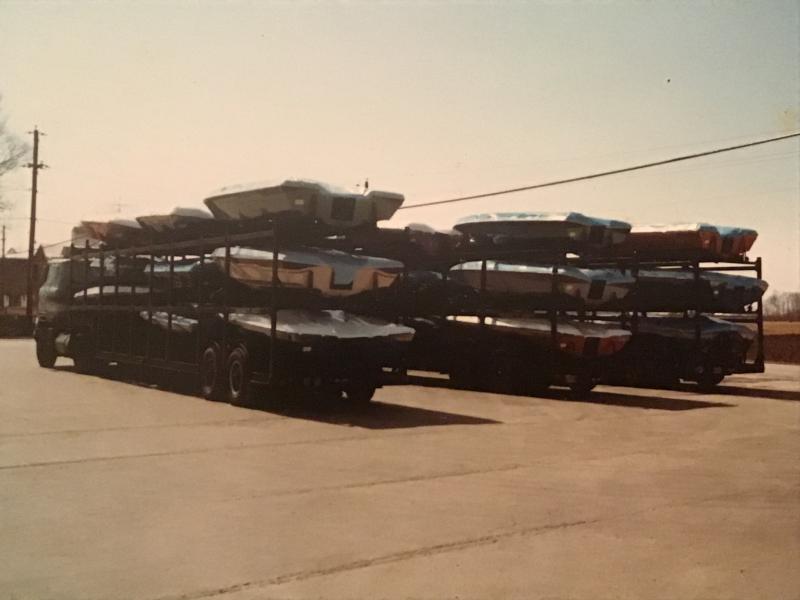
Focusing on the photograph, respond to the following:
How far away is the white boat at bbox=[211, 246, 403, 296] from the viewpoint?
42.7 ft

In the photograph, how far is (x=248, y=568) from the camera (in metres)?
5.21

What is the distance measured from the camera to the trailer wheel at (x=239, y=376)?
1339 cm

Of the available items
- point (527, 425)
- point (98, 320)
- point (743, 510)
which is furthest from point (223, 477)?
point (98, 320)

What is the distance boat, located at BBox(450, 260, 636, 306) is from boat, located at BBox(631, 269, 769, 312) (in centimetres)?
128

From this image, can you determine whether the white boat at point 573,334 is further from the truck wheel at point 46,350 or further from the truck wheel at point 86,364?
the truck wheel at point 46,350

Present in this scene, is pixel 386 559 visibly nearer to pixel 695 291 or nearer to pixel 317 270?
pixel 317 270

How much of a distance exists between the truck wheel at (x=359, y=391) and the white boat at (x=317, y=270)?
4.78ft

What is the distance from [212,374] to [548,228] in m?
7.67

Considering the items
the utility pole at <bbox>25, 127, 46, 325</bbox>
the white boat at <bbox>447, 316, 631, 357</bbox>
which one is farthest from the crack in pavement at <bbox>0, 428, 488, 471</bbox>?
the utility pole at <bbox>25, 127, 46, 325</bbox>

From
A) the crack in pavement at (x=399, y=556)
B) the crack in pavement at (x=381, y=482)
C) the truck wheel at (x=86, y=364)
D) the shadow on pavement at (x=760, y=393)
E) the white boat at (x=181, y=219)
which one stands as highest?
the white boat at (x=181, y=219)

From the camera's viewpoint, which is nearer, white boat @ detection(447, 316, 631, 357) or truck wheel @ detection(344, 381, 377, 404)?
truck wheel @ detection(344, 381, 377, 404)

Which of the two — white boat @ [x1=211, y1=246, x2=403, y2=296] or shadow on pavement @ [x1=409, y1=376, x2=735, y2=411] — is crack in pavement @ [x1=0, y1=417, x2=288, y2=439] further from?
shadow on pavement @ [x1=409, y1=376, x2=735, y2=411]

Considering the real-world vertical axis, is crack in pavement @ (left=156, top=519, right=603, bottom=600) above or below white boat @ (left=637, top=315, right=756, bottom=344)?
below

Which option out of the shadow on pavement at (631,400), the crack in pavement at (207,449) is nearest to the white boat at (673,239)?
the shadow on pavement at (631,400)
